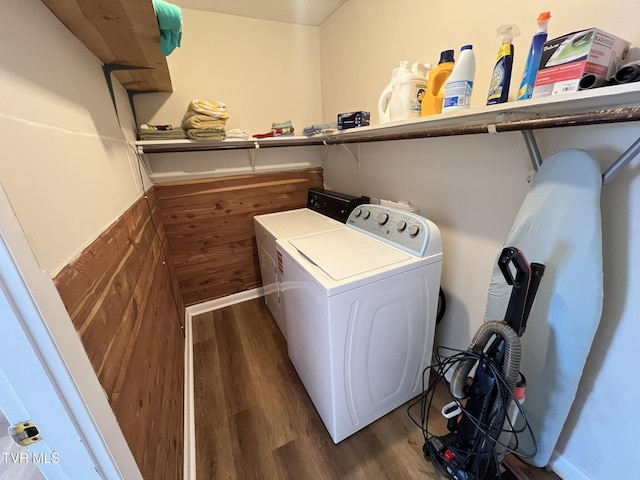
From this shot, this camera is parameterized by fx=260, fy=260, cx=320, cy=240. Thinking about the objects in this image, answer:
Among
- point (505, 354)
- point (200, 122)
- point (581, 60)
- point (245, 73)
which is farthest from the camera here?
point (245, 73)

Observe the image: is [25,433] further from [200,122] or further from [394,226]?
[200,122]

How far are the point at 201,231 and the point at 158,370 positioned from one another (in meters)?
1.40

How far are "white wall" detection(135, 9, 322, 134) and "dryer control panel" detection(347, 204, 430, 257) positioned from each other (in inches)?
53.2

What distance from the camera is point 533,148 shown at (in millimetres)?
1032

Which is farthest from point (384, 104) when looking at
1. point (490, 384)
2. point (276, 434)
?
point (276, 434)

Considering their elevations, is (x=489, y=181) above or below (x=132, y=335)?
above

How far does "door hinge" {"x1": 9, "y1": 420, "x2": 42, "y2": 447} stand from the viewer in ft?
1.67

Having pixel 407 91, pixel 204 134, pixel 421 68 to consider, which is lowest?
pixel 204 134

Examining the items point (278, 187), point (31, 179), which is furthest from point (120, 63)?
point (278, 187)

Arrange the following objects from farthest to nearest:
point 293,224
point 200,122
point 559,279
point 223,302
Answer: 1. point 223,302
2. point 293,224
3. point 200,122
4. point 559,279

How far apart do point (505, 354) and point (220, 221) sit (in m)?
2.21

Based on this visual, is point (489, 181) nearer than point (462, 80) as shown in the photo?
No

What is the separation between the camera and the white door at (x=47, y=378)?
0.44m

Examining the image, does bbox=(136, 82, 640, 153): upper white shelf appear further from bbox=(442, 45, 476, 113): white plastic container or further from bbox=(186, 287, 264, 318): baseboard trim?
bbox=(186, 287, 264, 318): baseboard trim
